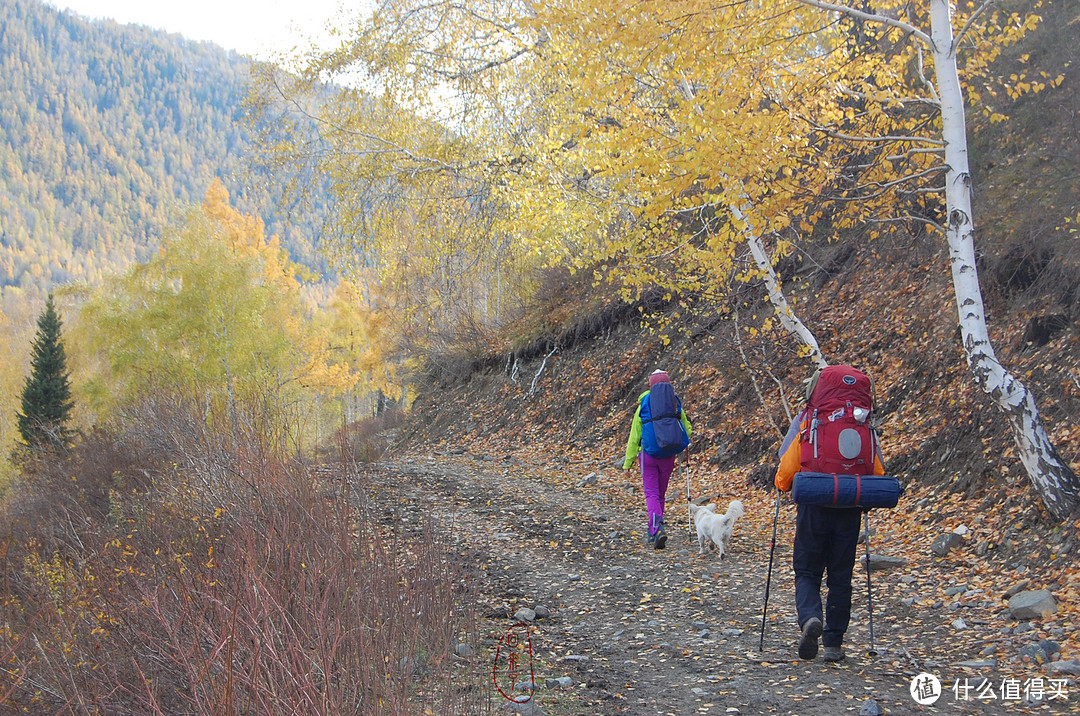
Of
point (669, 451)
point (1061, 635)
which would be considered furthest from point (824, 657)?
point (669, 451)

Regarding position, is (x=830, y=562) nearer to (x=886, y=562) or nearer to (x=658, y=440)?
(x=886, y=562)

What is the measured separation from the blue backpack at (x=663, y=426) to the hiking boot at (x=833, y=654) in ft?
10.6

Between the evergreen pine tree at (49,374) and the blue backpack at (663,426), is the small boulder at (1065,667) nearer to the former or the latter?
the blue backpack at (663,426)

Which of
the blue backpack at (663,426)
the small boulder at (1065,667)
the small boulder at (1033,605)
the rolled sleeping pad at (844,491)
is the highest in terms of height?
the blue backpack at (663,426)

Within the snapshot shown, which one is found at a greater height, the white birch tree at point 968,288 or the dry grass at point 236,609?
the white birch tree at point 968,288

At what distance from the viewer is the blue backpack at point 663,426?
768 cm

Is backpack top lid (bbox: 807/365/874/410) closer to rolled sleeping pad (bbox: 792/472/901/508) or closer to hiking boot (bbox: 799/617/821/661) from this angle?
rolled sleeping pad (bbox: 792/472/901/508)

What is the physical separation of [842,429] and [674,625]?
6.84 feet

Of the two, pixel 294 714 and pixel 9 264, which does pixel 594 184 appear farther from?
pixel 9 264

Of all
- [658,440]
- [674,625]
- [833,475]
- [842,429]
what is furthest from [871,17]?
[674,625]

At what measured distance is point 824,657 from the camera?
458 centimetres

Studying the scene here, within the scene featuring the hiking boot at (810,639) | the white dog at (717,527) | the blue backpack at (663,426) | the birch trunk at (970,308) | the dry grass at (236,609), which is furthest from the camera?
the blue backpack at (663,426)

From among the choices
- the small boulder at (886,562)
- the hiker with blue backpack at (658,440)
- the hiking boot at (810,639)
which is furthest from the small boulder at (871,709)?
the hiker with blue backpack at (658,440)

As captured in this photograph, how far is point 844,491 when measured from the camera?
4.36 meters
